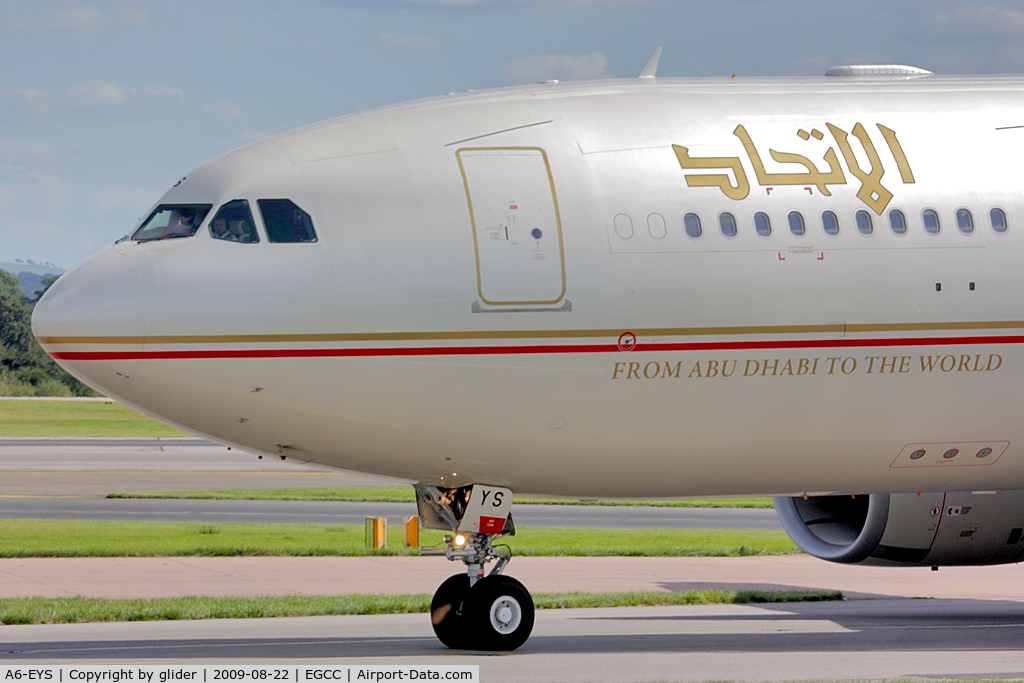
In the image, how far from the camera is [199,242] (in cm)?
1312

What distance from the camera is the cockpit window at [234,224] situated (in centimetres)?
1318

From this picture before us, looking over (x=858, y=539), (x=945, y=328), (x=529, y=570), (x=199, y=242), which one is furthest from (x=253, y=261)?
(x=529, y=570)

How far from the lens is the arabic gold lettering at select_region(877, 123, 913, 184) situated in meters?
14.6

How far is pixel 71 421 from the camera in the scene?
71188 mm

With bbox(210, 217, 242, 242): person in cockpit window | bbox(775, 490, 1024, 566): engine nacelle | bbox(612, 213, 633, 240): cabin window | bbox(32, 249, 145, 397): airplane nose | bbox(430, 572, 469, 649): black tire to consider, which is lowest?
bbox(430, 572, 469, 649): black tire

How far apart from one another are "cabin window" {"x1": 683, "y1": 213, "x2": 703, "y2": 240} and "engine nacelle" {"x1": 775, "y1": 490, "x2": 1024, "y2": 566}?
479cm

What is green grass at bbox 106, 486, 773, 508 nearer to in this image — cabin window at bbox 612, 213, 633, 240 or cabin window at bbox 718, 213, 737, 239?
cabin window at bbox 718, 213, 737, 239

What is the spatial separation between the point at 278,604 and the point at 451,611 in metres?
5.10

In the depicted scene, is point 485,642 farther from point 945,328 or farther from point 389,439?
point 945,328

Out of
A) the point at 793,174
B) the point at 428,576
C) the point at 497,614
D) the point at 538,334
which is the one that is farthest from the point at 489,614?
the point at 428,576

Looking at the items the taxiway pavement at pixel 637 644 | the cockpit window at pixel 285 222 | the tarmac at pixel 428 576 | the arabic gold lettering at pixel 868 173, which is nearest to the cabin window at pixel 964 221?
the arabic gold lettering at pixel 868 173

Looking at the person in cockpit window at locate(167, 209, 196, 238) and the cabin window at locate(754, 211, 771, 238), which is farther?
the cabin window at locate(754, 211, 771, 238)

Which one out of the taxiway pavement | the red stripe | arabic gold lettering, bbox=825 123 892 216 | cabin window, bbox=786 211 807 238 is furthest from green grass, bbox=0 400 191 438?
cabin window, bbox=786 211 807 238

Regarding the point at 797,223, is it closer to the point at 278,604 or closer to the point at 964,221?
the point at 964,221
